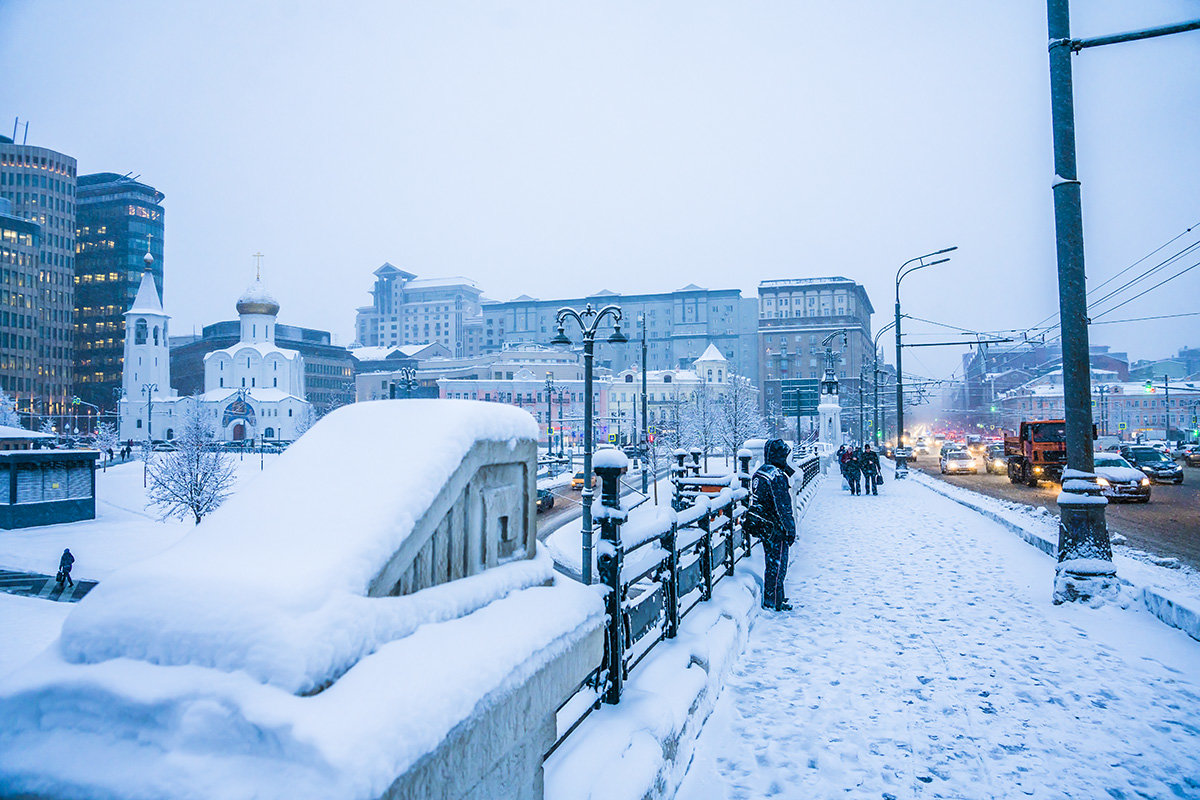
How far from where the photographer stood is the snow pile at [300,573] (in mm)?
1695

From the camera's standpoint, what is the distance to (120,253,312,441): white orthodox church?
258 feet

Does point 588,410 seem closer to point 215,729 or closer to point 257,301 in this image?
point 215,729

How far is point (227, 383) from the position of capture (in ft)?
274

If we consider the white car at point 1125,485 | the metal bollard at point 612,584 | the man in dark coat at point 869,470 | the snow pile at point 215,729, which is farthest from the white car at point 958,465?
the snow pile at point 215,729

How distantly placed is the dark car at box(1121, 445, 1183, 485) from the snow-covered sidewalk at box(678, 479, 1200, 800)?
2532 centimetres

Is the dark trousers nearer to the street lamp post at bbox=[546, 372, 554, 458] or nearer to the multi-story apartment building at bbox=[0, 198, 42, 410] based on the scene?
the street lamp post at bbox=[546, 372, 554, 458]

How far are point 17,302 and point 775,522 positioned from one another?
102682mm

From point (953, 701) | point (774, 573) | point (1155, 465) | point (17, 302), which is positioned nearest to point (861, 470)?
point (774, 573)

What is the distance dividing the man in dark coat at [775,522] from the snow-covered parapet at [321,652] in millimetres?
5133

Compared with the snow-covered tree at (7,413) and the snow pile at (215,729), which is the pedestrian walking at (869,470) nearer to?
the snow pile at (215,729)

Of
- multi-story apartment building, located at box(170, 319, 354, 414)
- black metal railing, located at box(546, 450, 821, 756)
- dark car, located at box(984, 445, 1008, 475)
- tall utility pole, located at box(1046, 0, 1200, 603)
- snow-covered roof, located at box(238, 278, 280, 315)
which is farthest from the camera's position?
multi-story apartment building, located at box(170, 319, 354, 414)

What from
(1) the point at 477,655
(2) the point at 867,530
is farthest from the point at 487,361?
(1) the point at 477,655

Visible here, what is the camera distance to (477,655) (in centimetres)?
207

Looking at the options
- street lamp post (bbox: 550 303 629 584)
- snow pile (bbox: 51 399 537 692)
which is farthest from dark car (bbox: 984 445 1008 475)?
snow pile (bbox: 51 399 537 692)
